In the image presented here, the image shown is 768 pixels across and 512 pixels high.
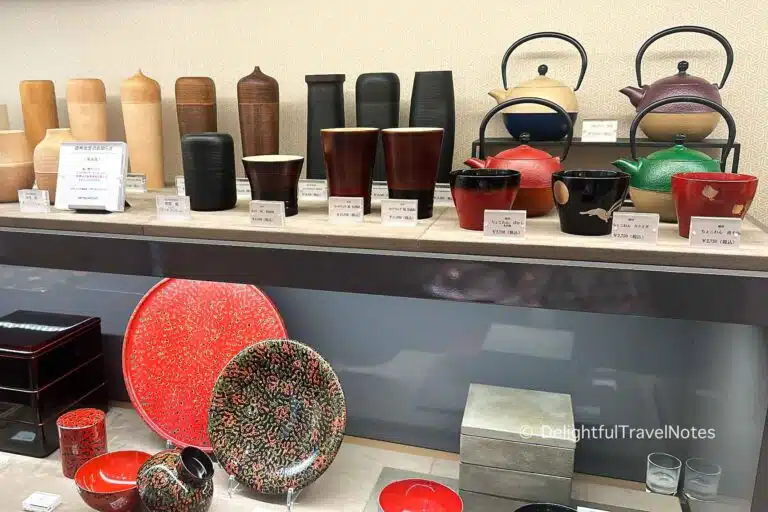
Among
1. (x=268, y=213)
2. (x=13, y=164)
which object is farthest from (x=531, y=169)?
(x=13, y=164)

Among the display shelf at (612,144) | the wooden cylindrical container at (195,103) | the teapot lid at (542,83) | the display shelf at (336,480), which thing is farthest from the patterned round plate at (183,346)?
the teapot lid at (542,83)

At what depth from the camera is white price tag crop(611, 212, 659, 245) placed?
27.9 inches

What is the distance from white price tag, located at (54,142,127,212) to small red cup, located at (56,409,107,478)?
46 centimetres

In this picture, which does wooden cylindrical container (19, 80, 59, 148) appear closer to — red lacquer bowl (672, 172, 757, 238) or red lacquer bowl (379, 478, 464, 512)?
red lacquer bowl (379, 478, 464, 512)

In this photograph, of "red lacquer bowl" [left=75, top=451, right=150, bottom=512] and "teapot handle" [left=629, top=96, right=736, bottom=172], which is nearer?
"teapot handle" [left=629, top=96, right=736, bottom=172]

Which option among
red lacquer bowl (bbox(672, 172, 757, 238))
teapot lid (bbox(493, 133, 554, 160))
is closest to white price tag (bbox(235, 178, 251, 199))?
teapot lid (bbox(493, 133, 554, 160))

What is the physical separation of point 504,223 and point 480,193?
0.05 meters

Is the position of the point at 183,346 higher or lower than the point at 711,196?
lower

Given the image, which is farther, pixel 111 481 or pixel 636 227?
pixel 111 481

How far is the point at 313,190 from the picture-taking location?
3.41 ft

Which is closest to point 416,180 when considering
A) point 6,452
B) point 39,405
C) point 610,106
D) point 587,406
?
point 610,106

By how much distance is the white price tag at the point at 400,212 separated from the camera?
82 cm

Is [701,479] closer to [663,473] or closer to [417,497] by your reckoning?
[663,473]

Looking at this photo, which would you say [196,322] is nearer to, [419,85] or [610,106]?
[419,85]
